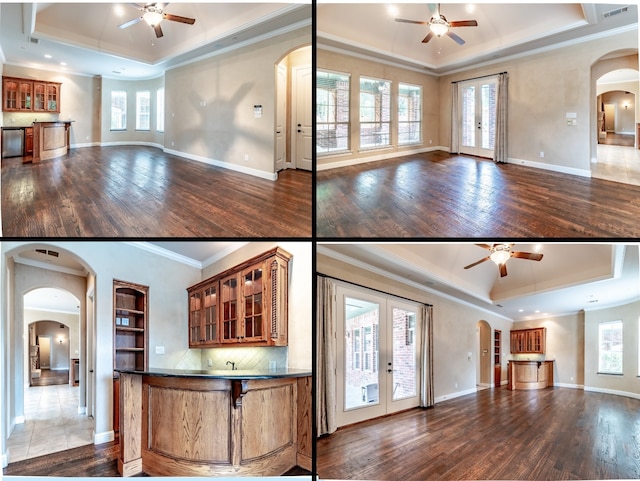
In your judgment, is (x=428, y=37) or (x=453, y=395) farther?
(x=453, y=395)

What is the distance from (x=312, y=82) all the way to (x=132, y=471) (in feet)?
9.83

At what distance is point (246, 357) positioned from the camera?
4461 mm

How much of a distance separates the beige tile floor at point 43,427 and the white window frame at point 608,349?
12.4 feet

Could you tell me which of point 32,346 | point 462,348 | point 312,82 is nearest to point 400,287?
point 462,348

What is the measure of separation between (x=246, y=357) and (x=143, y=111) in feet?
6.34

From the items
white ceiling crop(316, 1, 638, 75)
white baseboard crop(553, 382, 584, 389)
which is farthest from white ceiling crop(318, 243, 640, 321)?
white ceiling crop(316, 1, 638, 75)

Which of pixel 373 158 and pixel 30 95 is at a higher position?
pixel 30 95

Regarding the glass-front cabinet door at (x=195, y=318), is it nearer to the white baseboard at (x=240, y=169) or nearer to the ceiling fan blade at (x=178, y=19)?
the white baseboard at (x=240, y=169)

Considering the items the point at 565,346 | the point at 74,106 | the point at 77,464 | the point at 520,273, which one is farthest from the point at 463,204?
the point at 77,464

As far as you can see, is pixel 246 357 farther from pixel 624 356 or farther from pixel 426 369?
pixel 624 356

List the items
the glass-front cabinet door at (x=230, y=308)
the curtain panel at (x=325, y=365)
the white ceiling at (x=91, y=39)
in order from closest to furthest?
the white ceiling at (x=91, y=39) < the curtain panel at (x=325, y=365) < the glass-front cabinet door at (x=230, y=308)

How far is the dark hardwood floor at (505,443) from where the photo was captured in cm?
393

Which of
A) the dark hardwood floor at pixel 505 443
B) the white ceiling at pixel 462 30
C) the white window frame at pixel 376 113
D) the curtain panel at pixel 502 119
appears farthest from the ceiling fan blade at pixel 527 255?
the white ceiling at pixel 462 30

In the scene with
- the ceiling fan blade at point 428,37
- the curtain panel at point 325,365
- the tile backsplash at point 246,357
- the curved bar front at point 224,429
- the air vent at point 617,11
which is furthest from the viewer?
the tile backsplash at point 246,357
